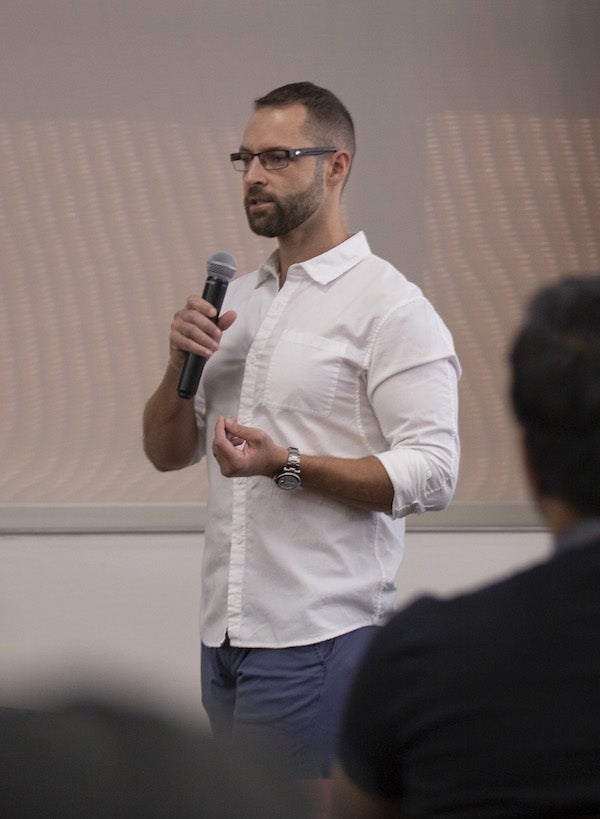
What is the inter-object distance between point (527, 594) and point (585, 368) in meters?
0.17

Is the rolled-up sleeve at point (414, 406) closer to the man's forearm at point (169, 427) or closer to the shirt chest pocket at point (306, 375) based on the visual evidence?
the shirt chest pocket at point (306, 375)

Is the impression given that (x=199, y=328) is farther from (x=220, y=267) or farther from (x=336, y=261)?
(x=336, y=261)

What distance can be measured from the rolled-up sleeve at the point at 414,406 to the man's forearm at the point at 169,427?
355 mm

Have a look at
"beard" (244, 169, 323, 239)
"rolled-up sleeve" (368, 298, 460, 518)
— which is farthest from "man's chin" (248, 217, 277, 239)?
"rolled-up sleeve" (368, 298, 460, 518)

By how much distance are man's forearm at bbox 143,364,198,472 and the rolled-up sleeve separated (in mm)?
355

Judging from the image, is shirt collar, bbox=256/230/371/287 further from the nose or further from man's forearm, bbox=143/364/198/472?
man's forearm, bbox=143/364/198/472

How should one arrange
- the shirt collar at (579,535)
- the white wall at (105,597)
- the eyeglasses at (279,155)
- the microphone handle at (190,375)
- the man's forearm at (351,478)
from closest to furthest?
the shirt collar at (579,535) → the man's forearm at (351,478) → the microphone handle at (190,375) → the eyeglasses at (279,155) → the white wall at (105,597)

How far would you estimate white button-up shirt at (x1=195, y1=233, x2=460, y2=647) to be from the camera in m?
1.90

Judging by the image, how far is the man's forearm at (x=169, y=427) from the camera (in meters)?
2.05

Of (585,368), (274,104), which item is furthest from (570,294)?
(274,104)

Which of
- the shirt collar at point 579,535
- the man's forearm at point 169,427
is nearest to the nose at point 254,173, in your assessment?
the man's forearm at point 169,427

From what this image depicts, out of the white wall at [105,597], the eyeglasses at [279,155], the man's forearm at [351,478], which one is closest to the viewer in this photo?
the man's forearm at [351,478]

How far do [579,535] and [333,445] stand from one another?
3.46ft

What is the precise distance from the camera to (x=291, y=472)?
6.15 ft
